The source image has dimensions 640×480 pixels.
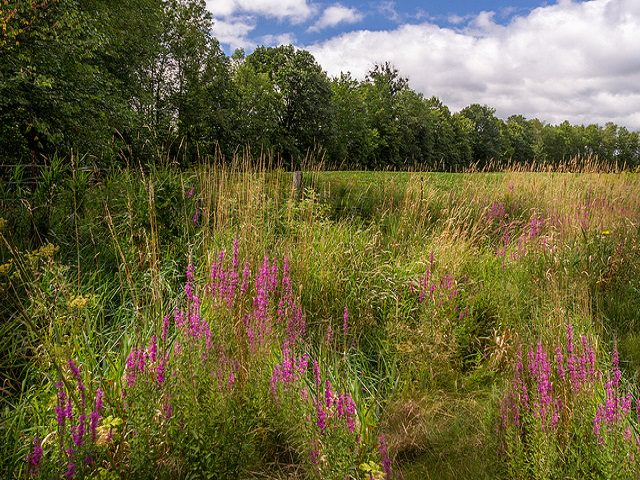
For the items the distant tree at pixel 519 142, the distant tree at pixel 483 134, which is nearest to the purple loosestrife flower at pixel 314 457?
the distant tree at pixel 483 134

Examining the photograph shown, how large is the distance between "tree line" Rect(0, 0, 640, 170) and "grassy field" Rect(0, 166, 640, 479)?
149 cm

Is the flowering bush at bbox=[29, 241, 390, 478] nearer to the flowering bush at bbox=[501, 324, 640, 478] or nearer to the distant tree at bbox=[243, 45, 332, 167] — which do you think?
the flowering bush at bbox=[501, 324, 640, 478]

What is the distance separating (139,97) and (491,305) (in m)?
18.6

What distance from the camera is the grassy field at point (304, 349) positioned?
1.94m

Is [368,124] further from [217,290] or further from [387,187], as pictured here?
[217,290]

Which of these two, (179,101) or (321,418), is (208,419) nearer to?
(321,418)

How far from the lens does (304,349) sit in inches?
109

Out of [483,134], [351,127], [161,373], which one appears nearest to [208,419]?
[161,373]

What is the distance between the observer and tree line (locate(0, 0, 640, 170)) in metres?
8.97

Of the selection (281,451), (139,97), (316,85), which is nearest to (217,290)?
(281,451)

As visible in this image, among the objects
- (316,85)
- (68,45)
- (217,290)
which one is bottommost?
(217,290)

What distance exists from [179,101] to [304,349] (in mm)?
22498

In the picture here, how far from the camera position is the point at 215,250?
398 centimetres

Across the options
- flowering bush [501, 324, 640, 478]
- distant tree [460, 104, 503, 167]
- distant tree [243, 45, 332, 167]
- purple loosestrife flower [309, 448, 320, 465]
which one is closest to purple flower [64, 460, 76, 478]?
purple loosestrife flower [309, 448, 320, 465]
